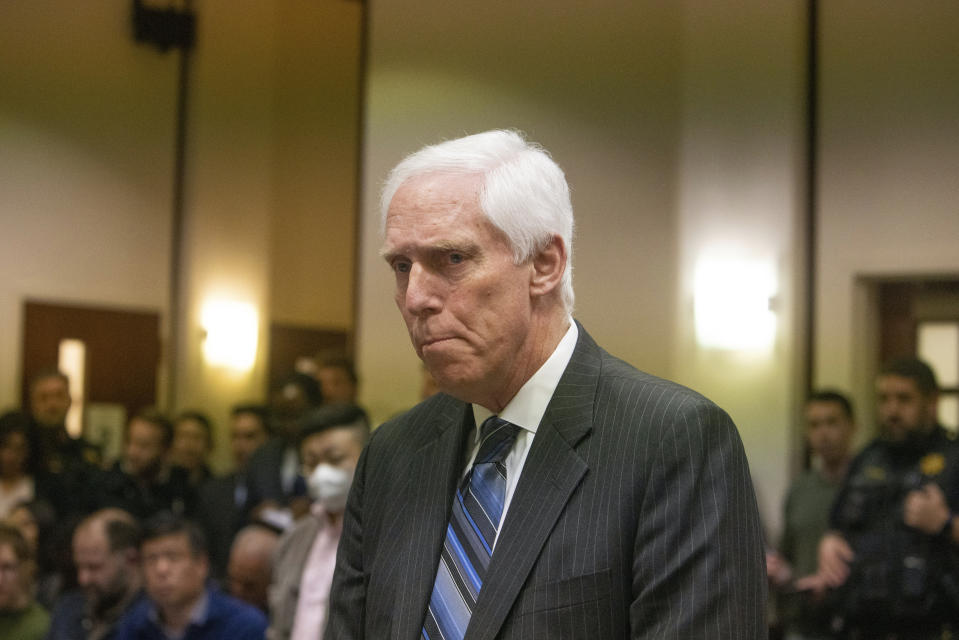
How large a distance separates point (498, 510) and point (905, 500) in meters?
2.63

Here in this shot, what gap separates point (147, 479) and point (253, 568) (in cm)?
159

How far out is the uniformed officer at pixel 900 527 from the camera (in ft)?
11.2

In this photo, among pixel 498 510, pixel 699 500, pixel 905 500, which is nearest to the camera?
pixel 699 500

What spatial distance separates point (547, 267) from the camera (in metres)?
1.22

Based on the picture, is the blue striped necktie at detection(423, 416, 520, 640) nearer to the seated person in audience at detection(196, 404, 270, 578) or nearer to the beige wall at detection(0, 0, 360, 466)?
Result: the seated person in audience at detection(196, 404, 270, 578)

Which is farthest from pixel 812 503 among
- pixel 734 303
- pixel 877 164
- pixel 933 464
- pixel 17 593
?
pixel 17 593

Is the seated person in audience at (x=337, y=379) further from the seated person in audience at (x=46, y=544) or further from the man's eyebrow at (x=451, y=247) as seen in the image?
the man's eyebrow at (x=451, y=247)

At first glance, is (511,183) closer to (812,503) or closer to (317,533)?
(317,533)

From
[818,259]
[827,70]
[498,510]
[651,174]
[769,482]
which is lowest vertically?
[769,482]

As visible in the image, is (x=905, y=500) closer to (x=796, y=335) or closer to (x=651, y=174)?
(x=796, y=335)

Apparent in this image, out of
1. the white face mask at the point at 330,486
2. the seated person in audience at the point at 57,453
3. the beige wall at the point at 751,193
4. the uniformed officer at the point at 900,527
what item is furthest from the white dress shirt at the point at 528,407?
the beige wall at the point at 751,193


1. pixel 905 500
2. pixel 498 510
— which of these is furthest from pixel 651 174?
pixel 498 510

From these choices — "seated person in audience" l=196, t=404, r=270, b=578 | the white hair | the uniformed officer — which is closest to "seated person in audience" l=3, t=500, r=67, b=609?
"seated person in audience" l=196, t=404, r=270, b=578

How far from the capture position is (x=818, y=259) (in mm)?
5613
